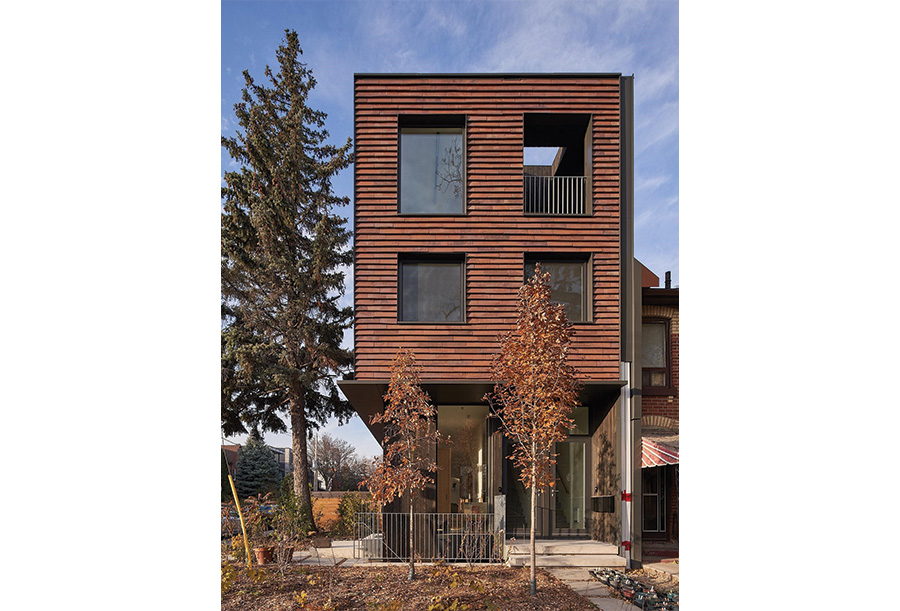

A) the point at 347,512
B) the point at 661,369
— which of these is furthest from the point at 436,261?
the point at 347,512

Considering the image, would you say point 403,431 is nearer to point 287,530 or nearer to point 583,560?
point 287,530

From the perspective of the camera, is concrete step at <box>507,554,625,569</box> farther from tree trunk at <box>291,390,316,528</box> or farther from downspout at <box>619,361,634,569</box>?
tree trunk at <box>291,390,316,528</box>

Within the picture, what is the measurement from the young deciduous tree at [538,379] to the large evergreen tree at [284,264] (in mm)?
9155

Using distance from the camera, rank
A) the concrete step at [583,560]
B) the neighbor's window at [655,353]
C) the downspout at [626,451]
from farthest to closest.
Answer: the neighbor's window at [655,353] → the downspout at [626,451] → the concrete step at [583,560]

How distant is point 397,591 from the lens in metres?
7.07

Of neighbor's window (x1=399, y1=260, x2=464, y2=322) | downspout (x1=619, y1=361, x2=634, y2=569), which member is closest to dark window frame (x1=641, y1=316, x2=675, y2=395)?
downspout (x1=619, y1=361, x2=634, y2=569)

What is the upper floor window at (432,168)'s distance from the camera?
33.5 feet

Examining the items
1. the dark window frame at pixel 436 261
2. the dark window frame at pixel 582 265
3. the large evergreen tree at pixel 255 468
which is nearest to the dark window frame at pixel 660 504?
the dark window frame at pixel 582 265

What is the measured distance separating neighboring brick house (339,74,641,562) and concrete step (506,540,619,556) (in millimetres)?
361

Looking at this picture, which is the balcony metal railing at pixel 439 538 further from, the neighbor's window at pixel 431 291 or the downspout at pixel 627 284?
the neighbor's window at pixel 431 291

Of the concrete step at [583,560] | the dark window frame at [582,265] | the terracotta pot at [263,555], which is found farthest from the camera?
the dark window frame at [582,265]

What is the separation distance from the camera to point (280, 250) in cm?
1617

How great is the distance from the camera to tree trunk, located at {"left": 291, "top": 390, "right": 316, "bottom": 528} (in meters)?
15.6
